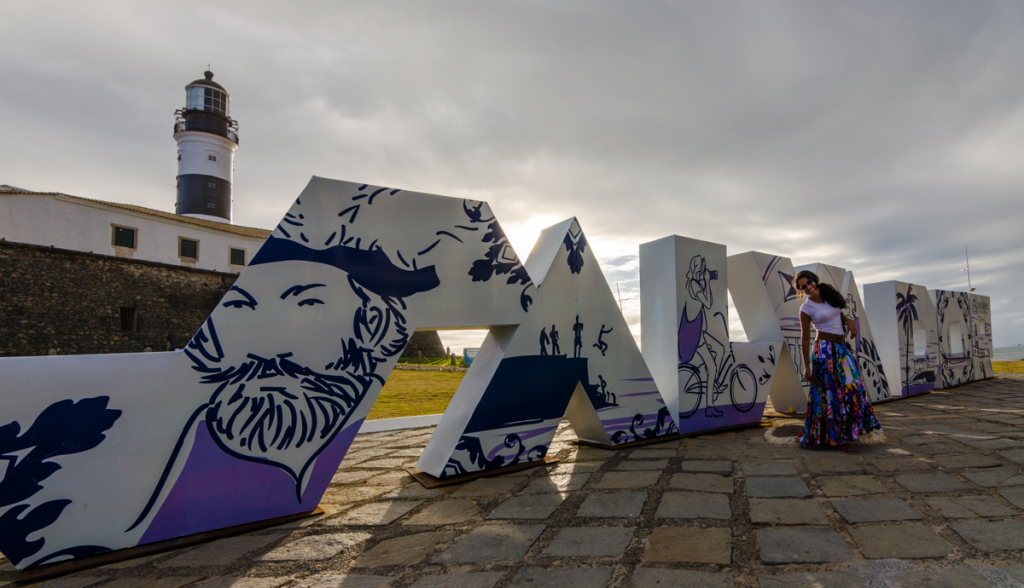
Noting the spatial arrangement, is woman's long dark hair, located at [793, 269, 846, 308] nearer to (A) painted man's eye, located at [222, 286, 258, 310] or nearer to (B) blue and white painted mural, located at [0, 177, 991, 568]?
(B) blue and white painted mural, located at [0, 177, 991, 568]

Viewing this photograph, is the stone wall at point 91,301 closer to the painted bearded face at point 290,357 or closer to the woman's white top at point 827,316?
the painted bearded face at point 290,357

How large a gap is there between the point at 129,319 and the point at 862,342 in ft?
70.0

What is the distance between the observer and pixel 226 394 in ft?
8.71

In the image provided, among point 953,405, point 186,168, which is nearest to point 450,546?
point 953,405

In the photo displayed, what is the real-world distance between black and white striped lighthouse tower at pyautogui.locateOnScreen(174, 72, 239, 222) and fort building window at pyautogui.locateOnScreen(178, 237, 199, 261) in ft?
12.9

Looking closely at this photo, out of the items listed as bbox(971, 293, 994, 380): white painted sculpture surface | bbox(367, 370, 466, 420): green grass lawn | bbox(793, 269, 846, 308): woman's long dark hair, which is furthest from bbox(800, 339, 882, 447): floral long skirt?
bbox(971, 293, 994, 380): white painted sculpture surface

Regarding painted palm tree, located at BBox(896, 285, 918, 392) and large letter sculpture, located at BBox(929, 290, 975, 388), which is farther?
large letter sculpture, located at BBox(929, 290, 975, 388)

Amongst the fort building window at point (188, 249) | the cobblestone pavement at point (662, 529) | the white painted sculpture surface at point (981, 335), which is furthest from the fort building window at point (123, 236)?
the white painted sculpture surface at point (981, 335)

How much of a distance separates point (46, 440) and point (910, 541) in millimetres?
3831

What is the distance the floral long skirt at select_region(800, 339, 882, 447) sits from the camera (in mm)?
3846

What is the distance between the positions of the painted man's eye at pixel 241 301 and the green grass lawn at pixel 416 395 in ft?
9.16

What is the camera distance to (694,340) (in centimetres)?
474

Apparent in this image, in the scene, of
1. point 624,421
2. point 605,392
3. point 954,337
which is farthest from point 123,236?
point 954,337

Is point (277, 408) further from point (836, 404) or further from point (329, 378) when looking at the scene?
point (836, 404)
